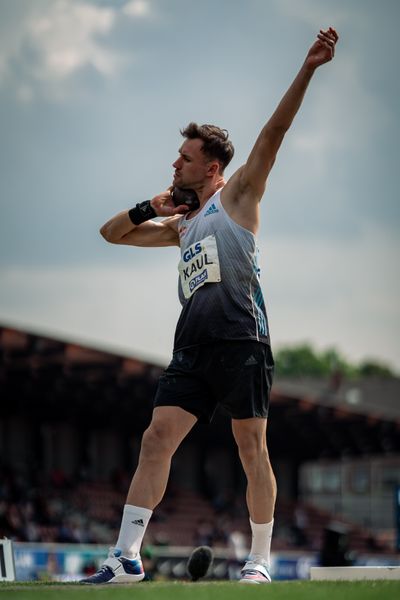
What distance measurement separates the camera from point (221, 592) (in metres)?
5.07

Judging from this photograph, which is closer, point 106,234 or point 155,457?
point 155,457

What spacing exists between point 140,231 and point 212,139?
2.39ft

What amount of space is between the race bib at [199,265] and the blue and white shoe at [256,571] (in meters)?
1.47

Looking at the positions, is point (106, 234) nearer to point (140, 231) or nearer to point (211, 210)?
point (140, 231)

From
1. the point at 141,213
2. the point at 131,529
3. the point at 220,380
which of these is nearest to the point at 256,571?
the point at 131,529

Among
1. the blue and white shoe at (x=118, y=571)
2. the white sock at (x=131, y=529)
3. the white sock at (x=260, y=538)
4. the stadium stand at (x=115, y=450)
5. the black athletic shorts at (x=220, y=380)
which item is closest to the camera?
the blue and white shoe at (x=118, y=571)

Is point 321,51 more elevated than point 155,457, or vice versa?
point 321,51

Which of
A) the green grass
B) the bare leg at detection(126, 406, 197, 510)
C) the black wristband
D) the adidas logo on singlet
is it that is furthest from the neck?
the green grass

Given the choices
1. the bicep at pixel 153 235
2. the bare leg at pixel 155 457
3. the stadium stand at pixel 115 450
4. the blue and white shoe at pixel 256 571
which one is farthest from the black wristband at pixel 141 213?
the stadium stand at pixel 115 450

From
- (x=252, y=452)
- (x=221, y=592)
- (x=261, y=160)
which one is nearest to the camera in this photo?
(x=221, y=592)

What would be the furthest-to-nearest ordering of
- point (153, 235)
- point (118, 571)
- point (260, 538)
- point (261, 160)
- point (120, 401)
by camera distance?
point (120, 401)
point (153, 235)
point (260, 538)
point (261, 160)
point (118, 571)

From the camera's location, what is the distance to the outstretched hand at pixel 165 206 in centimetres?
669

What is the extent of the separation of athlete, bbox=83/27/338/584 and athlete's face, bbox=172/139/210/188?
0.15 metres

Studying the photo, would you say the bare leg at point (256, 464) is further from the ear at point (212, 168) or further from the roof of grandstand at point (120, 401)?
the roof of grandstand at point (120, 401)
